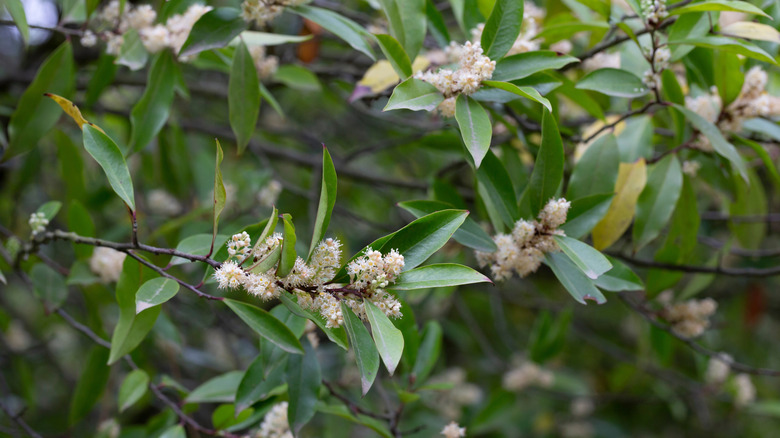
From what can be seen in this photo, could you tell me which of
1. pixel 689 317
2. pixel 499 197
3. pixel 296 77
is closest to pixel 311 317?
pixel 499 197

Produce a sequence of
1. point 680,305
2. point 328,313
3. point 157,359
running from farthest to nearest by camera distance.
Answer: point 157,359
point 680,305
point 328,313

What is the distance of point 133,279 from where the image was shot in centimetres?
120

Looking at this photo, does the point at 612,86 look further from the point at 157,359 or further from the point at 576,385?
the point at 157,359

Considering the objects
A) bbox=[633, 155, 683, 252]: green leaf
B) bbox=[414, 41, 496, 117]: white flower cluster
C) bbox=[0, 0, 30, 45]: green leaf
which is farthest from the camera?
bbox=[633, 155, 683, 252]: green leaf

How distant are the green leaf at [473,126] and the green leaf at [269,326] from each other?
1.46 feet

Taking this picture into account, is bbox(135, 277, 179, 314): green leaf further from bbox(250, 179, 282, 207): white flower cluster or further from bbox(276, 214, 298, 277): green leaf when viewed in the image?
bbox(250, 179, 282, 207): white flower cluster

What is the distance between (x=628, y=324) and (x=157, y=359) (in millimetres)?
2757

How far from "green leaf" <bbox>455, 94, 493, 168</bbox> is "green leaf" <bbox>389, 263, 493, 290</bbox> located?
19cm

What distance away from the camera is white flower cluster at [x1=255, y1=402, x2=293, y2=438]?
1.33m

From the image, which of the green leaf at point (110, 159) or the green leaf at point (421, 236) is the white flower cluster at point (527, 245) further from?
the green leaf at point (110, 159)

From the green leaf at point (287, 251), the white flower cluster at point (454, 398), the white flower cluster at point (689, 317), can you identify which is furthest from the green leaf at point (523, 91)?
the white flower cluster at point (454, 398)

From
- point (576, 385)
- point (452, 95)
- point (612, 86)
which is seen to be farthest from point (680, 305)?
point (576, 385)

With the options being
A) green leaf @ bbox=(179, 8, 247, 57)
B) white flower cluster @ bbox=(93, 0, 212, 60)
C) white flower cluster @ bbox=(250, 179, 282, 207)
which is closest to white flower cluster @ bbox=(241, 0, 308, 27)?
green leaf @ bbox=(179, 8, 247, 57)

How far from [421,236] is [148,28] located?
980mm
